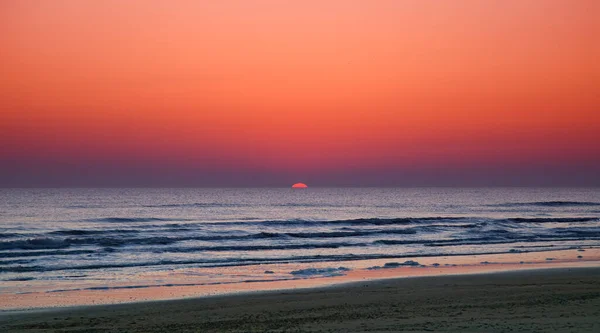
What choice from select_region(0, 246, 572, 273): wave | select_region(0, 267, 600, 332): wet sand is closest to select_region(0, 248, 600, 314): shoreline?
select_region(0, 267, 600, 332): wet sand

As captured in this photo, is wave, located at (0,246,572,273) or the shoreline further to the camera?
wave, located at (0,246,572,273)

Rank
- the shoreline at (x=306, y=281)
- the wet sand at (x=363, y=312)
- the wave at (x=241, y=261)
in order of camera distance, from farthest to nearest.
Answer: the wave at (x=241, y=261) < the shoreline at (x=306, y=281) < the wet sand at (x=363, y=312)

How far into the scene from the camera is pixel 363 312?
13.5 meters

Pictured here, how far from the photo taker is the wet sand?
12.0 meters

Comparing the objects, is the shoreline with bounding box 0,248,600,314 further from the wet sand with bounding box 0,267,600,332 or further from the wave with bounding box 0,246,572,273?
the wave with bounding box 0,246,572,273

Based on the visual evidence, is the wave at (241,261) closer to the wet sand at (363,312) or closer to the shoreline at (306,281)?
the shoreline at (306,281)

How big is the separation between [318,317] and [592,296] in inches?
276

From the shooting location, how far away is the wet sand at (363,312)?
471 inches

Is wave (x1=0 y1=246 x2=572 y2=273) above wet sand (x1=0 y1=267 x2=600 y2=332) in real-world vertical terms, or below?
below

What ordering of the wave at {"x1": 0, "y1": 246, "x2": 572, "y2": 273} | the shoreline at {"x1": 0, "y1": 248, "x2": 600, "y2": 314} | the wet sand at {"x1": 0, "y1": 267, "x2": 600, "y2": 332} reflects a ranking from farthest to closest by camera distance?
the wave at {"x1": 0, "y1": 246, "x2": 572, "y2": 273}, the shoreline at {"x1": 0, "y1": 248, "x2": 600, "y2": 314}, the wet sand at {"x1": 0, "y1": 267, "x2": 600, "y2": 332}

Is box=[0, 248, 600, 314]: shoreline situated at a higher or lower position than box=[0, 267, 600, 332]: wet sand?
lower

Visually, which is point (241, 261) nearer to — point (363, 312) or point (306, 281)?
point (306, 281)

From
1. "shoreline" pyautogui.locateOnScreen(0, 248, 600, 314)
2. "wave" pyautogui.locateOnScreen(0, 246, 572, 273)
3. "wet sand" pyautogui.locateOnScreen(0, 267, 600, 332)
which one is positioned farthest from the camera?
"wave" pyautogui.locateOnScreen(0, 246, 572, 273)

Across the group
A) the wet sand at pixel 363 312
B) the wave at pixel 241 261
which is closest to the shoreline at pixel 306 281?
the wet sand at pixel 363 312
